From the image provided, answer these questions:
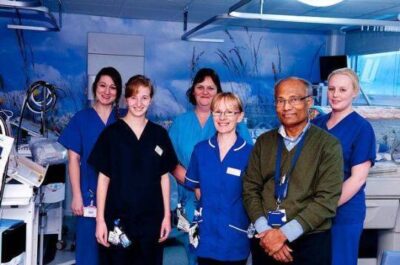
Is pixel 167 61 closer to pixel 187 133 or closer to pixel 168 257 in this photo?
pixel 168 257

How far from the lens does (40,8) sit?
7.73ft

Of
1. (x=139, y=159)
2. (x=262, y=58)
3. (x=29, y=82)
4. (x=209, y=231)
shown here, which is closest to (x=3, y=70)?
(x=29, y=82)

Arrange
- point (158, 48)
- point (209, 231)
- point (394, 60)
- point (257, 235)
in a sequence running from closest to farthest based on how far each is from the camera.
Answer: point (257, 235) → point (209, 231) → point (394, 60) → point (158, 48)

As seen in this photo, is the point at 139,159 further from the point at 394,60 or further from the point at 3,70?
the point at 394,60

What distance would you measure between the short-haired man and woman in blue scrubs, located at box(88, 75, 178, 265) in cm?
52

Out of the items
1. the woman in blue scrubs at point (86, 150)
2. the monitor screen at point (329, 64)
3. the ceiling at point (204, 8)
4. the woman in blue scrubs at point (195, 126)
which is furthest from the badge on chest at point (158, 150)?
the monitor screen at point (329, 64)

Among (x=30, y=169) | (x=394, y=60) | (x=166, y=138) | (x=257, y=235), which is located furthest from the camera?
(x=394, y=60)

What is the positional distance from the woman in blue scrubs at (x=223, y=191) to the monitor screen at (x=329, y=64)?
323cm

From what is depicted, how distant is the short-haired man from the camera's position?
1636 mm

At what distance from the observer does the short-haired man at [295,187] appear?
1.64m

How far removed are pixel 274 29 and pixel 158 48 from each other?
4.78 ft

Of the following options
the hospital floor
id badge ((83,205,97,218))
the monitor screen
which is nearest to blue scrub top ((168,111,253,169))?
id badge ((83,205,97,218))

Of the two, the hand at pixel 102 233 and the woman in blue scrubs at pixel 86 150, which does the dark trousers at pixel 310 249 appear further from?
the woman in blue scrubs at pixel 86 150

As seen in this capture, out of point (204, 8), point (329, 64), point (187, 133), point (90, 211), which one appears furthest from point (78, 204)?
point (329, 64)
